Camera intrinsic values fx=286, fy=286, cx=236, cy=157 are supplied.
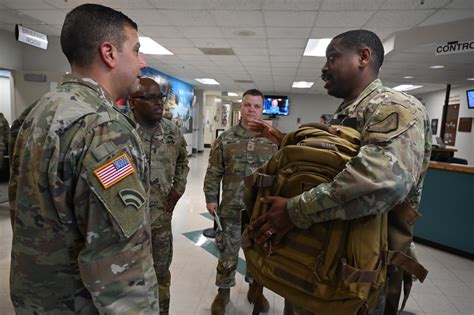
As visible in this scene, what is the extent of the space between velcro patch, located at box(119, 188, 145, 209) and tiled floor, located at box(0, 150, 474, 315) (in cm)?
185

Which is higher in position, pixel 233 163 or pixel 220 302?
pixel 233 163

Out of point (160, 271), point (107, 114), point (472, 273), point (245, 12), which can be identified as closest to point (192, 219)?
point (160, 271)

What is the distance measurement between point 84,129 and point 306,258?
0.79 meters

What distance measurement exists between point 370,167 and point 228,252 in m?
1.65

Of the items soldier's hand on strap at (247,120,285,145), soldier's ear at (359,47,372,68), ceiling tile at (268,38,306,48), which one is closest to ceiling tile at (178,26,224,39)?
ceiling tile at (268,38,306,48)

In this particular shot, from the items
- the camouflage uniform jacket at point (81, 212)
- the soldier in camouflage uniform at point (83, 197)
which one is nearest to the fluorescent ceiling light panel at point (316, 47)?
the soldier in camouflage uniform at point (83, 197)

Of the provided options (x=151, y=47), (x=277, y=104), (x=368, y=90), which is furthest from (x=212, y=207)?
(x=277, y=104)

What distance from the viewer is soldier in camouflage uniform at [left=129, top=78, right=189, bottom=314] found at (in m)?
1.95

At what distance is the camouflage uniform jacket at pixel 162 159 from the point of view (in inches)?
78.5

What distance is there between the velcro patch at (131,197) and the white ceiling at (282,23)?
351cm

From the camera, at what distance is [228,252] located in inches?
89.4

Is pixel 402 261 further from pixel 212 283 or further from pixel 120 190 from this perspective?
pixel 212 283

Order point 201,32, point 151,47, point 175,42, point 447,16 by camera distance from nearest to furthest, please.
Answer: point 447,16 → point 201,32 → point 175,42 → point 151,47

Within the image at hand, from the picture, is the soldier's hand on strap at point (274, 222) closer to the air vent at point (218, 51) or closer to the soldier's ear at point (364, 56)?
the soldier's ear at point (364, 56)
